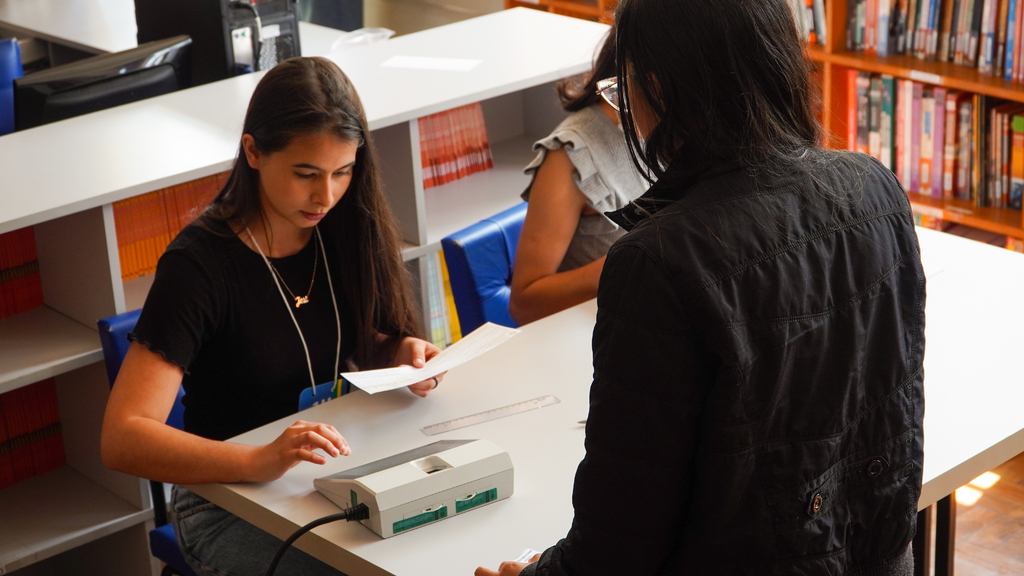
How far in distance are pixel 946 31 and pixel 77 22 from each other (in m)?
3.65

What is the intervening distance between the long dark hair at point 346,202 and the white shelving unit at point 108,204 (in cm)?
39

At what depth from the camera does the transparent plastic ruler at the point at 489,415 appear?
1596 mm

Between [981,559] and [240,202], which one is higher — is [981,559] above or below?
below

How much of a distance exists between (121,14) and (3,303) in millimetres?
3079

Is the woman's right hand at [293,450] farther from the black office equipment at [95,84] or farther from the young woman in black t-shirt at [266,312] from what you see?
the black office equipment at [95,84]

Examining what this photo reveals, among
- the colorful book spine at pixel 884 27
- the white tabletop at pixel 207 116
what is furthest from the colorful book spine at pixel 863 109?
the white tabletop at pixel 207 116

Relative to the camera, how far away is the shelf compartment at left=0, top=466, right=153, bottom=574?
1.98 meters

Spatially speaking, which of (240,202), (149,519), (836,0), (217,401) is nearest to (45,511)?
(149,519)

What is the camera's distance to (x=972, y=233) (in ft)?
11.1

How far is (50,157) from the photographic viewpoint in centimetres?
226

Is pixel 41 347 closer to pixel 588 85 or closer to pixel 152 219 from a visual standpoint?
pixel 152 219

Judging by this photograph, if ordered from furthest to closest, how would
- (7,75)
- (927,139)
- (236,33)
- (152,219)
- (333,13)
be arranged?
1. (333,13)
2. (7,75)
3. (236,33)
4. (927,139)
5. (152,219)

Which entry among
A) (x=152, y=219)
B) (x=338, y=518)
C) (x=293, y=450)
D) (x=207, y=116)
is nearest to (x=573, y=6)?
(x=207, y=116)

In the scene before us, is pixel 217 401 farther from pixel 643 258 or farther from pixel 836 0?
pixel 836 0
